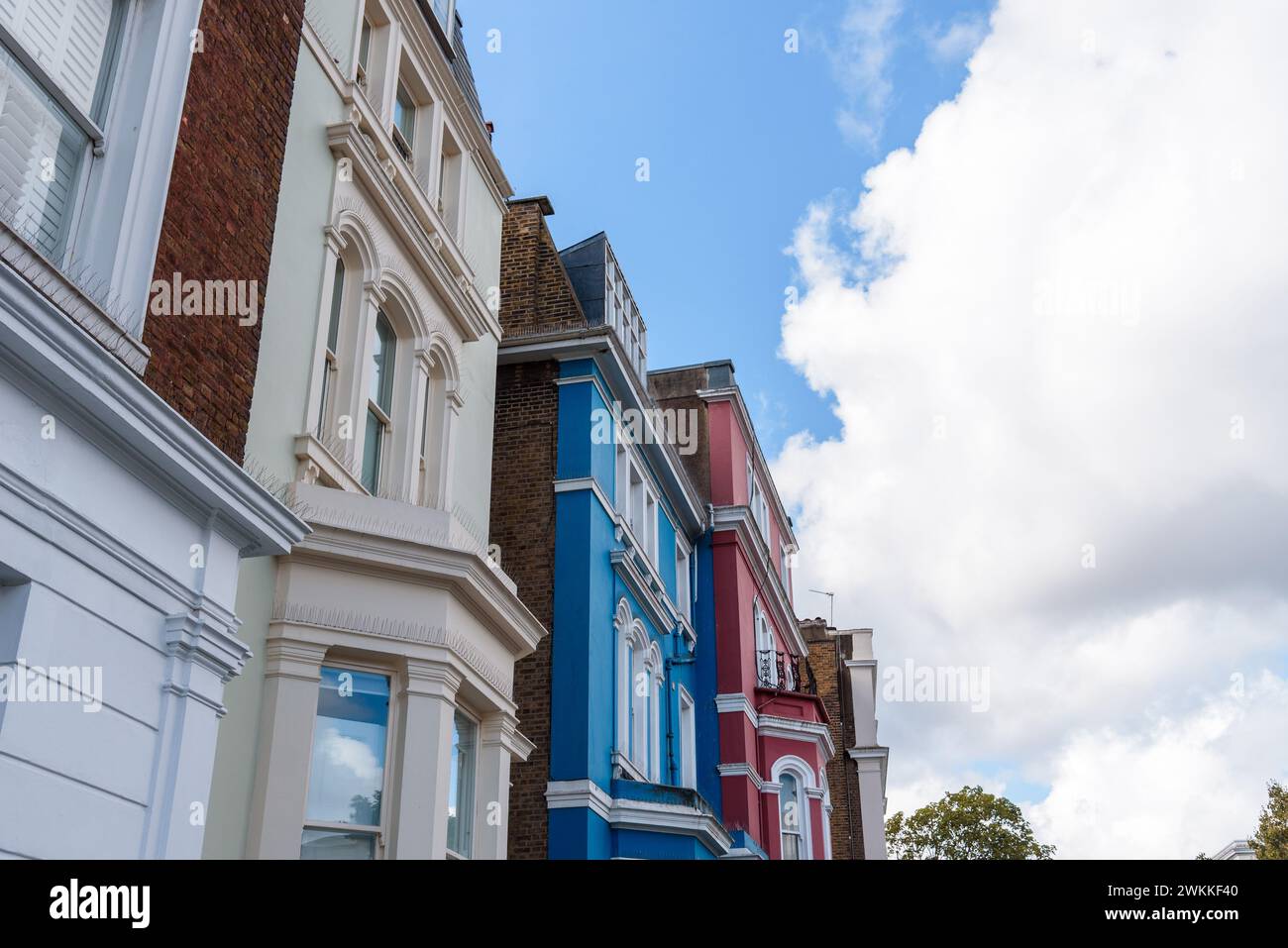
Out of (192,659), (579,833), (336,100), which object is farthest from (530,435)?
(192,659)

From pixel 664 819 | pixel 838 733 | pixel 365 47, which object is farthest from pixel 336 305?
pixel 838 733

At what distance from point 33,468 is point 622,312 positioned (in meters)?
16.2

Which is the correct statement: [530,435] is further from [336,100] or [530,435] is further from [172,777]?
[172,777]

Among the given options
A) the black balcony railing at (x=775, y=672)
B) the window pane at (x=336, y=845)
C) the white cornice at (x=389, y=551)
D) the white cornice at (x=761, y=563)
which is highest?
the white cornice at (x=761, y=563)

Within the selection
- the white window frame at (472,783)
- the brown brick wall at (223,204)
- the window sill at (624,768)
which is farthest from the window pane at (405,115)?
the window sill at (624,768)

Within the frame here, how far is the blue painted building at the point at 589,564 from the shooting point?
653 inches

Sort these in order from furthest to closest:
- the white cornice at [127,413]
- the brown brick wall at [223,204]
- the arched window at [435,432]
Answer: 1. the arched window at [435,432]
2. the brown brick wall at [223,204]
3. the white cornice at [127,413]

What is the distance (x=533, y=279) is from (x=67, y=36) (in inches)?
491

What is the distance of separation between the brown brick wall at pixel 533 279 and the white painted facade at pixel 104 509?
11.4 metres

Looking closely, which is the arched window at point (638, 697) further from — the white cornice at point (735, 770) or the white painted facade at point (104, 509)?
the white painted facade at point (104, 509)

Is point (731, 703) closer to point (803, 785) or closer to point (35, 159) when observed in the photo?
point (803, 785)

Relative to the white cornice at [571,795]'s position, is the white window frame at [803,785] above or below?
above

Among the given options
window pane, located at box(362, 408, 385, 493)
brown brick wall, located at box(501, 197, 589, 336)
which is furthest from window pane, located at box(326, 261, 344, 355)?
brown brick wall, located at box(501, 197, 589, 336)

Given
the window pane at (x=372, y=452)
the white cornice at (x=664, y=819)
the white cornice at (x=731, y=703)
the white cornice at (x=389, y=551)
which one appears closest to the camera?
the white cornice at (x=389, y=551)
